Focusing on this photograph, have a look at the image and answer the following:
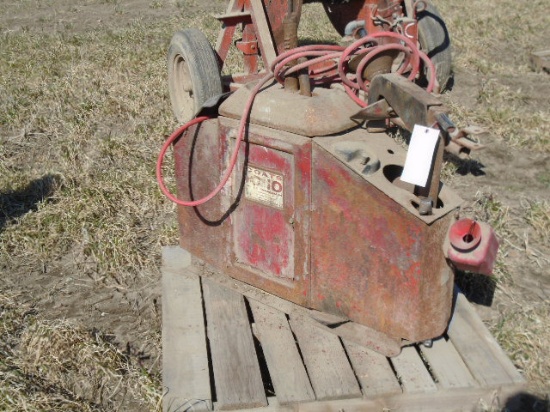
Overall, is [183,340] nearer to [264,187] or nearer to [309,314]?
[309,314]

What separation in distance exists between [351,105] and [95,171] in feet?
8.01

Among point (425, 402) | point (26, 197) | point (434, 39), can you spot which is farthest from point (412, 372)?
point (434, 39)

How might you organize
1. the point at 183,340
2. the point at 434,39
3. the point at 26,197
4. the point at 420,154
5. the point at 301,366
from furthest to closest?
the point at 434,39
the point at 26,197
the point at 183,340
the point at 301,366
the point at 420,154

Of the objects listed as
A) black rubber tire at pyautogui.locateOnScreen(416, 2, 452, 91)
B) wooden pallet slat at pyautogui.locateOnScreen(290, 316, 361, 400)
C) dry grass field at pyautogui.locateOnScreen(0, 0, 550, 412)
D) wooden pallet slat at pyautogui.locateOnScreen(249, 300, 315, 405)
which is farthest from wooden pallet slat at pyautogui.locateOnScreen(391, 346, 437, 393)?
black rubber tire at pyautogui.locateOnScreen(416, 2, 452, 91)

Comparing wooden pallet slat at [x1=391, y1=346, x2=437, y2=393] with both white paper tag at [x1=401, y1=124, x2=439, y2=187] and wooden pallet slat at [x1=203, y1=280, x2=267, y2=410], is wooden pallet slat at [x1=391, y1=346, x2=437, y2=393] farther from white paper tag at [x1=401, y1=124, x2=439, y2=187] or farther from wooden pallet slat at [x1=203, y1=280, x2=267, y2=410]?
white paper tag at [x1=401, y1=124, x2=439, y2=187]

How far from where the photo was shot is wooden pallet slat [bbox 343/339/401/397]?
2428mm

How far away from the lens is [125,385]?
2.75m

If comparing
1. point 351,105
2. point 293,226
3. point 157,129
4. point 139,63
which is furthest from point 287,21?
point 139,63

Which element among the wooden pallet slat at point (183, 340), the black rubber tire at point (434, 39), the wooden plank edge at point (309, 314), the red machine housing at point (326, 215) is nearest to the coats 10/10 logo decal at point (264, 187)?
the red machine housing at point (326, 215)

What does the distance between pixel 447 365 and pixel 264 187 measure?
3.33 ft

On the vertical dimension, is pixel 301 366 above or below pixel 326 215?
below

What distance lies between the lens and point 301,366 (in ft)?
8.38

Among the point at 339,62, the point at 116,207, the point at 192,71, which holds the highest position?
the point at 339,62

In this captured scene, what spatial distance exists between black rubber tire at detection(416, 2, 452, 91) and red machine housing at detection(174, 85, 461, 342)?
9.56 ft
